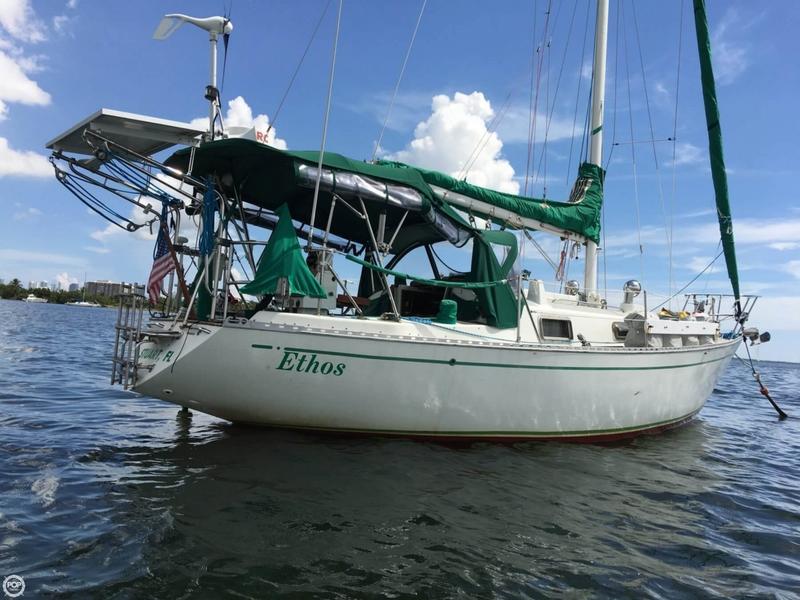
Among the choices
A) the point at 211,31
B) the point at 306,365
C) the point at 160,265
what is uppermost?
the point at 211,31

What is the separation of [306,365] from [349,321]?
0.79 metres

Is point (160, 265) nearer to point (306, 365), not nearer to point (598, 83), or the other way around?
point (306, 365)

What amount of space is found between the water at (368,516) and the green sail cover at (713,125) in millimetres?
6191

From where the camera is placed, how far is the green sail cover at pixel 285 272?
6.79 metres

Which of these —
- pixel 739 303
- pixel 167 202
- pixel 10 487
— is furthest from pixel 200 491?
pixel 739 303

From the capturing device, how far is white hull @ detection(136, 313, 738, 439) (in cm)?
673

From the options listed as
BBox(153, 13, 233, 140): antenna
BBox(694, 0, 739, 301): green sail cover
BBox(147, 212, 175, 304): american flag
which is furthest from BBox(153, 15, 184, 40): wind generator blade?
BBox(694, 0, 739, 301): green sail cover

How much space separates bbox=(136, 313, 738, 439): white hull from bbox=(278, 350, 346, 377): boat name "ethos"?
14 mm

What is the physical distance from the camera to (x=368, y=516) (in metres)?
5.19

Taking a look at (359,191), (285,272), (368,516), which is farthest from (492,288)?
(368,516)

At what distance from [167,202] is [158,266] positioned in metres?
0.98

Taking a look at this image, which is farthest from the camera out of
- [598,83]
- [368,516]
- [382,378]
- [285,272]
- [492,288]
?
[598,83]

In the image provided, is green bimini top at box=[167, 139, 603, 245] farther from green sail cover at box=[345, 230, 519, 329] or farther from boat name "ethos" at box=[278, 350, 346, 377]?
boat name "ethos" at box=[278, 350, 346, 377]

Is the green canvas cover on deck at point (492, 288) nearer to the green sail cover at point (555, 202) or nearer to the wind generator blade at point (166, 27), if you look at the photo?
the green sail cover at point (555, 202)
